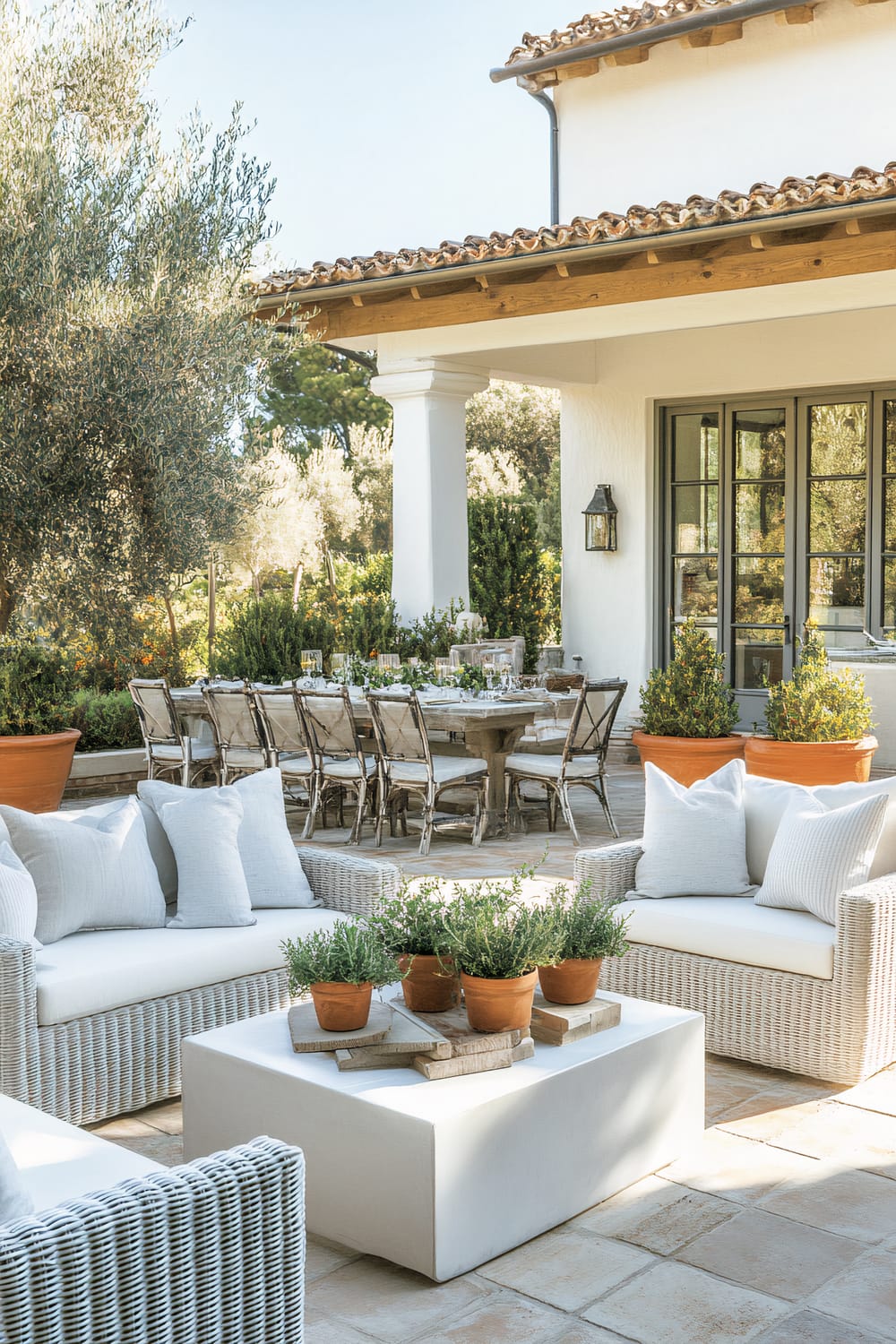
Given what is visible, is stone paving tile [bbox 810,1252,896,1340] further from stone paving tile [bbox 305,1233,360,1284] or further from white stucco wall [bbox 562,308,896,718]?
white stucco wall [bbox 562,308,896,718]

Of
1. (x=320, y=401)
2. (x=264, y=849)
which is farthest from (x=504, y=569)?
(x=320, y=401)

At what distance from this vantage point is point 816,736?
23.5 ft

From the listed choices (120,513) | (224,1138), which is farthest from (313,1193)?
(120,513)

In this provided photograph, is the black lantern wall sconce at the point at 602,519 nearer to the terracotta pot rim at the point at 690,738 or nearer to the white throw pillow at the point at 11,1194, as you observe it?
the terracotta pot rim at the point at 690,738

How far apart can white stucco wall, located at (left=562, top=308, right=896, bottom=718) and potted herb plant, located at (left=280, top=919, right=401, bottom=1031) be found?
8000 mm

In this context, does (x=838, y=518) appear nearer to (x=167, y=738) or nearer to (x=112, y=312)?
(x=167, y=738)

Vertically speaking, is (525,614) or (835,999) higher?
(525,614)

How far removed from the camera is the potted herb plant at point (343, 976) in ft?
10.6

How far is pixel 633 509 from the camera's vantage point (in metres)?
11.3

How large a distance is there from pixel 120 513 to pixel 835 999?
467 centimetres

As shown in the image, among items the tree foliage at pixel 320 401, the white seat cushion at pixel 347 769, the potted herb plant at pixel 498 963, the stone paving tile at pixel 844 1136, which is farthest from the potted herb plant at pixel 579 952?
the tree foliage at pixel 320 401

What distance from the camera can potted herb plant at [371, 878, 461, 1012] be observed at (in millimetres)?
3389

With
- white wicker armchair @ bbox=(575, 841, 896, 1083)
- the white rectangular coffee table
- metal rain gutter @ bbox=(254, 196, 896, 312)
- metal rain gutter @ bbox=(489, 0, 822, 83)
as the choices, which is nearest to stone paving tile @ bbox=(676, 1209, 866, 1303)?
the white rectangular coffee table

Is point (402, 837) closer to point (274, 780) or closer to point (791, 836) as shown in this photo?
point (274, 780)
